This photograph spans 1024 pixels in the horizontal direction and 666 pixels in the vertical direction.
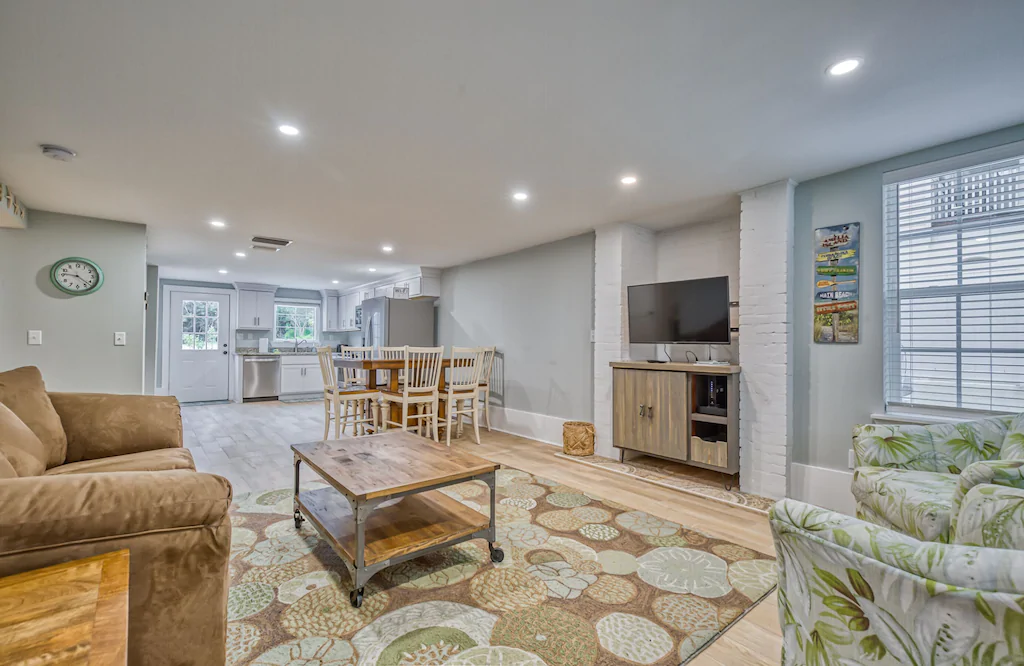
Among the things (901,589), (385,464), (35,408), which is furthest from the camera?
(385,464)

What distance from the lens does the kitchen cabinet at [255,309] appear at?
8320 millimetres

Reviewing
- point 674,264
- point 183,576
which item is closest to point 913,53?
point 674,264

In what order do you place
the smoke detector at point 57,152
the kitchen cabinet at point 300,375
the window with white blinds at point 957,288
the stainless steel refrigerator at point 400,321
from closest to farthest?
the window with white blinds at point 957,288
the smoke detector at point 57,152
the stainless steel refrigerator at point 400,321
the kitchen cabinet at point 300,375

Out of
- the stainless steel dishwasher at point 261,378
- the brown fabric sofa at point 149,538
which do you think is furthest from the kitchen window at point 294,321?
the brown fabric sofa at point 149,538

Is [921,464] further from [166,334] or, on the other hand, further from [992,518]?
[166,334]

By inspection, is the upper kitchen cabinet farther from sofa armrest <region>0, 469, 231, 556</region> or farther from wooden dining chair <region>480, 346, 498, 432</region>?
sofa armrest <region>0, 469, 231, 556</region>

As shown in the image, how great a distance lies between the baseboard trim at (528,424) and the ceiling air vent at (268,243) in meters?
3.14

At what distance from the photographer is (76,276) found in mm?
3963

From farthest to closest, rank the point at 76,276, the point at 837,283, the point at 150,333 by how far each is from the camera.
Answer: the point at 150,333 → the point at 76,276 → the point at 837,283

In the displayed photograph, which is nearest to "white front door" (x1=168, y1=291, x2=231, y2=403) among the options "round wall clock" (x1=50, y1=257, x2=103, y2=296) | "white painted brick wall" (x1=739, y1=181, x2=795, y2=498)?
"round wall clock" (x1=50, y1=257, x2=103, y2=296)

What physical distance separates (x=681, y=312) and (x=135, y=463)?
360 cm

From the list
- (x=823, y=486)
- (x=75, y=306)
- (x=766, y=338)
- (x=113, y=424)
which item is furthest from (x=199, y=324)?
(x=823, y=486)

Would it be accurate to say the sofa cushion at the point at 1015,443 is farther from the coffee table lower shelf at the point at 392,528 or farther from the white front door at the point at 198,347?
the white front door at the point at 198,347

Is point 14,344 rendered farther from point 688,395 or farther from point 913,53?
point 913,53
